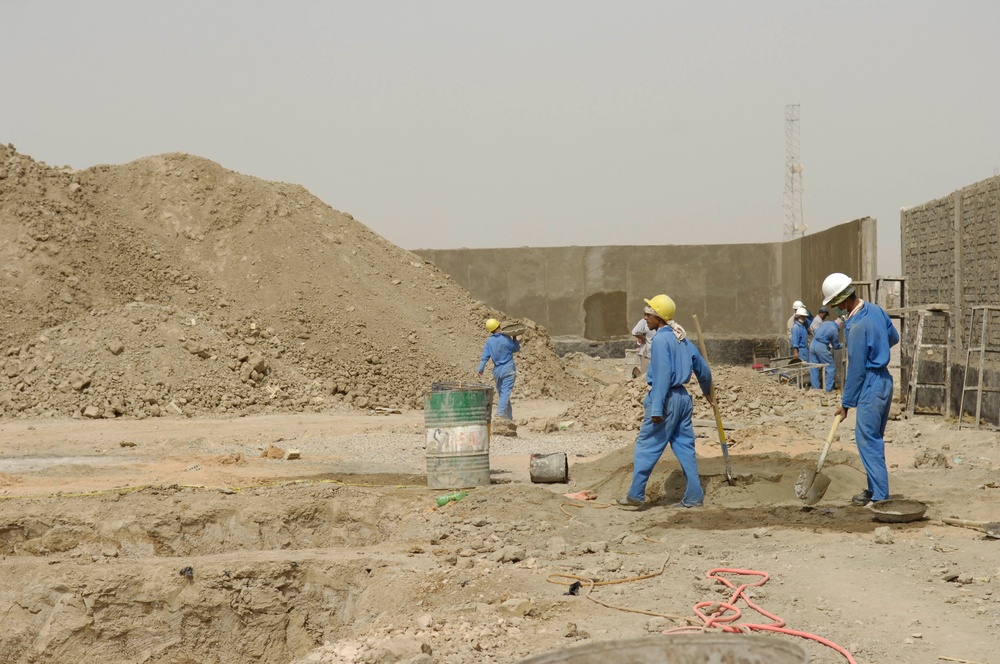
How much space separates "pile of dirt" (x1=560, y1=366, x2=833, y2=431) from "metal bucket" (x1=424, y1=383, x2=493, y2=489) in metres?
5.66

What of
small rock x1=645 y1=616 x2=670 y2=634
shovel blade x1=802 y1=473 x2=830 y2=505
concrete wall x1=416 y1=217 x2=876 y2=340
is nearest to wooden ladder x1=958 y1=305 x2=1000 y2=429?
shovel blade x1=802 y1=473 x2=830 y2=505

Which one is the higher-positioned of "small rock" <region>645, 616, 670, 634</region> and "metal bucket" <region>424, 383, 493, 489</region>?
"metal bucket" <region>424, 383, 493, 489</region>

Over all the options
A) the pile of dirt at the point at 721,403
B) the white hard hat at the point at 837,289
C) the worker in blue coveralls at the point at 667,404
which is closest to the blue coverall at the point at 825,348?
the pile of dirt at the point at 721,403

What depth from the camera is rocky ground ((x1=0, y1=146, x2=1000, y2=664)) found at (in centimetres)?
586

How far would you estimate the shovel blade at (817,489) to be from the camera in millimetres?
8531

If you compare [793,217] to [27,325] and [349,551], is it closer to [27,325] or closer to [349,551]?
[27,325]

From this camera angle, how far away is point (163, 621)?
7.14 meters

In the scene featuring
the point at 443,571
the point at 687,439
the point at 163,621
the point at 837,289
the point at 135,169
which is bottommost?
the point at 163,621

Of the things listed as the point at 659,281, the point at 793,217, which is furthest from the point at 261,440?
the point at 793,217

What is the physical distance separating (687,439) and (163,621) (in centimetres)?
404

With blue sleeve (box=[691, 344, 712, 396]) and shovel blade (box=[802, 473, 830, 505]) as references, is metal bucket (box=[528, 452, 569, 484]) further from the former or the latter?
shovel blade (box=[802, 473, 830, 505])

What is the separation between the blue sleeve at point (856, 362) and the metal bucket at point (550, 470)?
9.89ft

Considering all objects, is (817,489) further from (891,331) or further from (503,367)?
(503,367)

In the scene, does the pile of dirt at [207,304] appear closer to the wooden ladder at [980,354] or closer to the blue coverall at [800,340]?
the blue coverall at [800,340]
